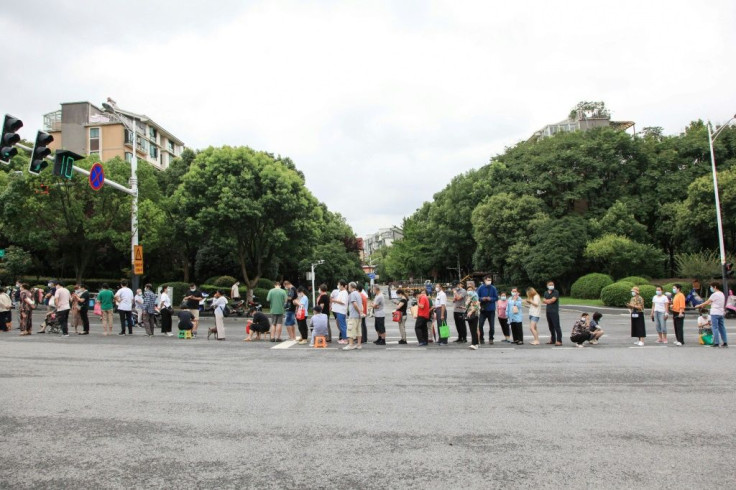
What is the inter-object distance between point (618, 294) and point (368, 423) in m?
28.7

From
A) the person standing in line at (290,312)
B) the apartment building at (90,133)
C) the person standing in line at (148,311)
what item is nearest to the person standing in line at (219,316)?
the person standing in line at (290,312)

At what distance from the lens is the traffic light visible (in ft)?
40.7

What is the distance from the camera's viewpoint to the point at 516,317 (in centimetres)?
1565

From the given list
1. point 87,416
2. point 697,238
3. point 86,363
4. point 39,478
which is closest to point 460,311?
point 86,363

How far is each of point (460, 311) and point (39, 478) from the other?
12.3 meters

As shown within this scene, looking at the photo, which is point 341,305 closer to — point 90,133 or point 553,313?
point 553,313

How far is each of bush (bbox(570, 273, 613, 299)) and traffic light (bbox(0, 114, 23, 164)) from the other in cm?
3690

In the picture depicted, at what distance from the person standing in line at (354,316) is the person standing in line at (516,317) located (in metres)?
4.57

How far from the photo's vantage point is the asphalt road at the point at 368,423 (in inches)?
191

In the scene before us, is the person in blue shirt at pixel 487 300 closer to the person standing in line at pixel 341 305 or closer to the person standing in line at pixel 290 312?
the person standing in line at pixel 341 305

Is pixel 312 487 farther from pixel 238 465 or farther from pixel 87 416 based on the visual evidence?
pixel 87 416

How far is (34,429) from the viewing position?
6320 millimetres

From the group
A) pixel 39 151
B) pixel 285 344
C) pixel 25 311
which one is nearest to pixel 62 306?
pixel 25 311

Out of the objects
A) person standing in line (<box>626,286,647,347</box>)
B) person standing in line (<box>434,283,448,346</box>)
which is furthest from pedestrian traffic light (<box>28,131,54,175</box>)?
person standing in line (<box>626,286,647,347</box>)
